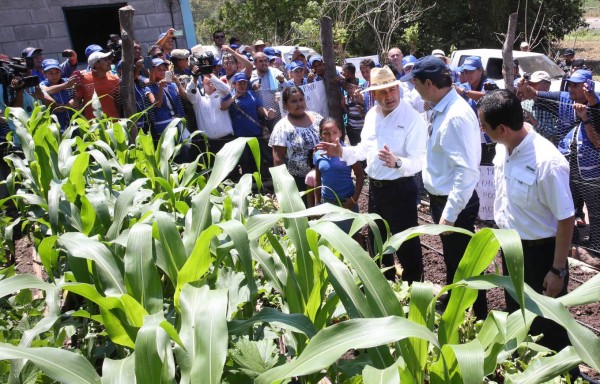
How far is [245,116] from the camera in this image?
6.61 metres

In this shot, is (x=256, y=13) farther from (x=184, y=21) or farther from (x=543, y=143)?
(x=543, y=143)

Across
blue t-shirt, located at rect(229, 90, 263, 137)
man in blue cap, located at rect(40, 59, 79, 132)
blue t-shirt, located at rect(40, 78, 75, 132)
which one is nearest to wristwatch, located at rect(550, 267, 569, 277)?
blue t-shirt, located at rect(229, 90, 263, 137)

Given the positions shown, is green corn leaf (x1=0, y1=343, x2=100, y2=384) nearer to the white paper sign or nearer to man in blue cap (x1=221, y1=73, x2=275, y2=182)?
the white paper sign

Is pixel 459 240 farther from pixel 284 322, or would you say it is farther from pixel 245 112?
pixel 245 112

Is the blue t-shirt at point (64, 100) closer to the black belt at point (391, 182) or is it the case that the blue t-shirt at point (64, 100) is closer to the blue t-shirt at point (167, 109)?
the blue t-shirt at point (167, 109)

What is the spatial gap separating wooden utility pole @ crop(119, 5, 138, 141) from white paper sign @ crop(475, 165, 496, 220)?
10.3ft

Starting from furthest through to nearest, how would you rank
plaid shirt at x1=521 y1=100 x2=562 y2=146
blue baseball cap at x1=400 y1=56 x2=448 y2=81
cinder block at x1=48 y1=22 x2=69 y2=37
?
cinder block at x1=48 y1=22 x2=69 y2=37
plaid shirt at x1=521 y1=100 x2=562 y2=146
blue baseball cap at x1=400 y1=56 x2=448 y2=81

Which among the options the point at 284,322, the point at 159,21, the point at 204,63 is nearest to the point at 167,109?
the point at 204,63

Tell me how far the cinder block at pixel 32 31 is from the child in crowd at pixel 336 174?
8.98 metres

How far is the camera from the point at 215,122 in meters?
6.55

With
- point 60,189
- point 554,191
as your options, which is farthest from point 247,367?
point 554,191

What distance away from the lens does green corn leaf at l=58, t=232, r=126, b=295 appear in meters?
1.76

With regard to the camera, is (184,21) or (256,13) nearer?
(184,21)

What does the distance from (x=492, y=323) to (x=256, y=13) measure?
19.0 meters
